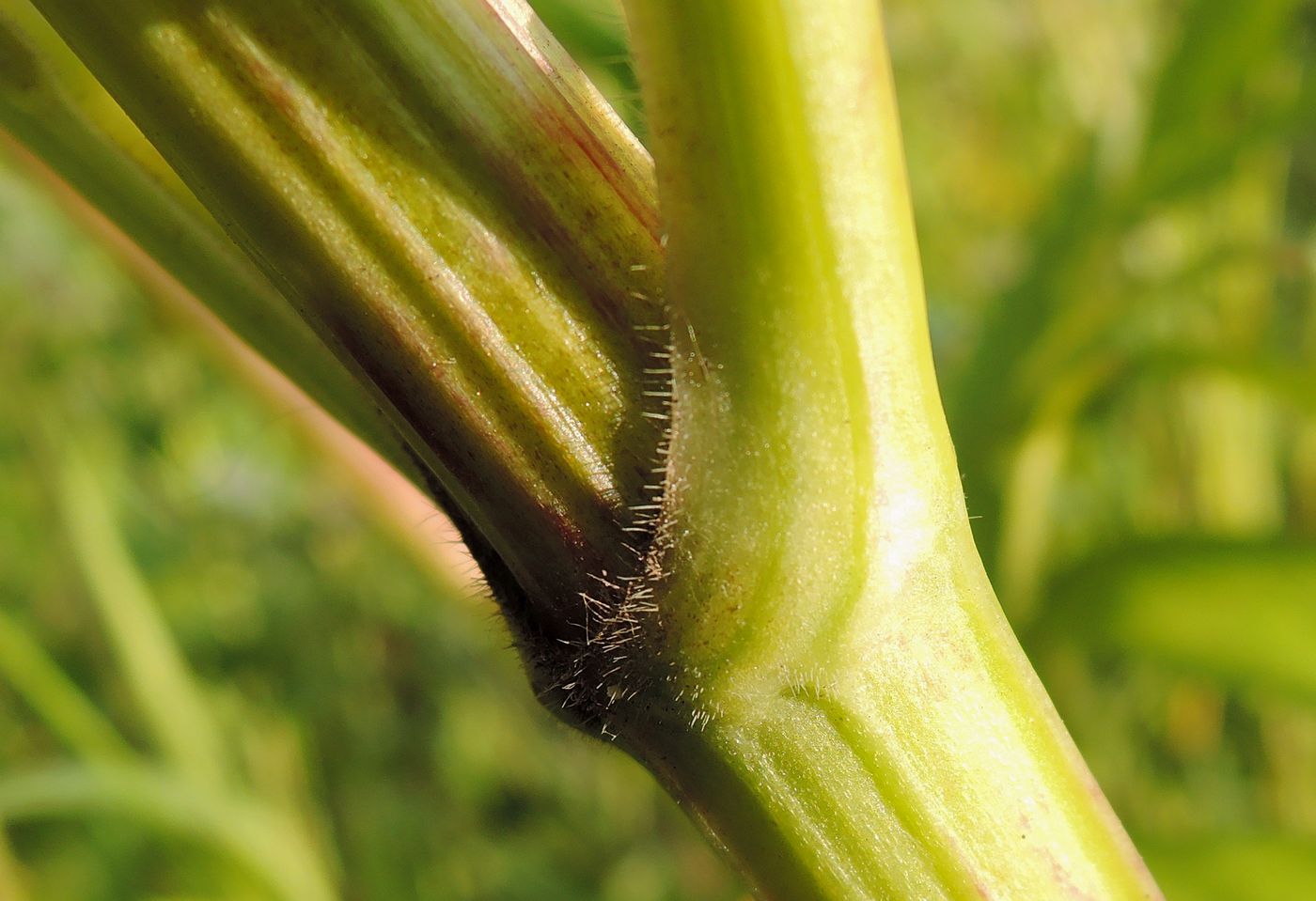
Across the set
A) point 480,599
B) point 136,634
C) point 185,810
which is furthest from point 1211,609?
point 136,634

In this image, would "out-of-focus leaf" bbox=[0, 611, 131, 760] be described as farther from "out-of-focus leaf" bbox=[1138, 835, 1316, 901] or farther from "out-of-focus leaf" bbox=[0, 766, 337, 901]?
"out-of-focus leaf" bbox=[1138, 835, 1316, 901]

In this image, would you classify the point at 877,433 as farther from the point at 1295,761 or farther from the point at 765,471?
the point at 1295,761

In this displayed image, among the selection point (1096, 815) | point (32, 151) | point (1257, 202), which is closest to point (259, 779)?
point (32, 151)

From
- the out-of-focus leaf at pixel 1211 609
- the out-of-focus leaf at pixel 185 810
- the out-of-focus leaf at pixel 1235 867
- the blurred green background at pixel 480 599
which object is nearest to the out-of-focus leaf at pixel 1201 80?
the blurred green background at pixel 480 599

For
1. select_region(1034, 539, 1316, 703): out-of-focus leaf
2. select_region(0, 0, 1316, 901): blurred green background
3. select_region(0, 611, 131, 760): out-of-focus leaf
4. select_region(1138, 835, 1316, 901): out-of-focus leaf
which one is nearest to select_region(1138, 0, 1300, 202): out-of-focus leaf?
select_region(0, 0, 1316, 901): blurred green background

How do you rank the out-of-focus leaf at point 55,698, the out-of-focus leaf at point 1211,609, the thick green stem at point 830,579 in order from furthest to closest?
the out-of-focus leaf at point 55,698 < the out-of-focus leaf at point 1211,609 < the thick green stem at point 830,579

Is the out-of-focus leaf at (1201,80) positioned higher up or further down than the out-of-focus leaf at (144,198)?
further down

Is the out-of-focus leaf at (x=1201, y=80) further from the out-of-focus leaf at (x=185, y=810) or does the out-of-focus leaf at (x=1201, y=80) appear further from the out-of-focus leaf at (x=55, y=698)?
the out-of-focus leaf at (x=55, y=698)
